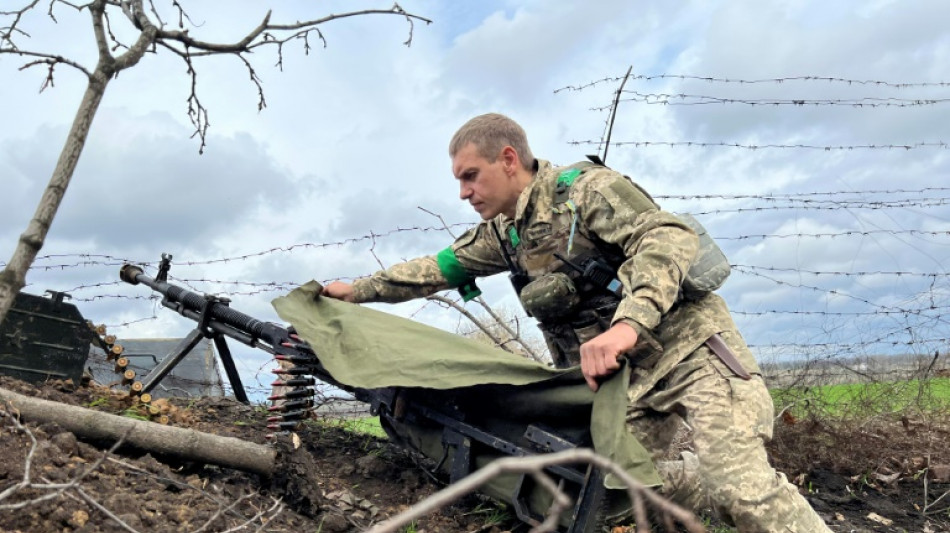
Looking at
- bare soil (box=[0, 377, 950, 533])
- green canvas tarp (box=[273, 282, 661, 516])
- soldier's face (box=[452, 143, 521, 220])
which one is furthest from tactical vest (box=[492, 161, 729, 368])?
bare soil (box=[0, 377, 950, 533])

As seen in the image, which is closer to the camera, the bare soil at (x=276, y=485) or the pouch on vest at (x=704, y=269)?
the bare soil at (x=276, y=485)

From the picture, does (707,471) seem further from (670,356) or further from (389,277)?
(389,277)

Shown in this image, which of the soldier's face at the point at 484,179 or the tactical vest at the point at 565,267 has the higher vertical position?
the soldier's face at the point at 484,179

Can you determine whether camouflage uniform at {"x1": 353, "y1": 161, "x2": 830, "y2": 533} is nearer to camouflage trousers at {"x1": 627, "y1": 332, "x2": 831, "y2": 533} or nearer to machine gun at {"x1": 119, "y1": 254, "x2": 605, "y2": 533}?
camouflage trousers at {"x1": 627, "y1": 332, "x2": 831, "y2": 533}

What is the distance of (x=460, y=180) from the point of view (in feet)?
14.2

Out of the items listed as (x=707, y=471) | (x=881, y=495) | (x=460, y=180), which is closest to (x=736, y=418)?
(x=707, y=471)

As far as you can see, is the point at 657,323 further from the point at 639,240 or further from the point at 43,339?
the point at 43,339

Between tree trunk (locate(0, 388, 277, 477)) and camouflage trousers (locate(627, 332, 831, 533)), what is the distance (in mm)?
1893

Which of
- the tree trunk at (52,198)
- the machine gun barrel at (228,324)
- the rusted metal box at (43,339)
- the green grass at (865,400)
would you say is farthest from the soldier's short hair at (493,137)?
the green grass at (865,400)

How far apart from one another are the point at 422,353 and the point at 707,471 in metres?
1.43

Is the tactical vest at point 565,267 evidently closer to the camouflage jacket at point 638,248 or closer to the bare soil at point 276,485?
the camouflage jacket at point 638,248

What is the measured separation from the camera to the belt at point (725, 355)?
3762 millimetres

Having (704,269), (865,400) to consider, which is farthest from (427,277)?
(865,400)

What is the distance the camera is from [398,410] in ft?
14.6
